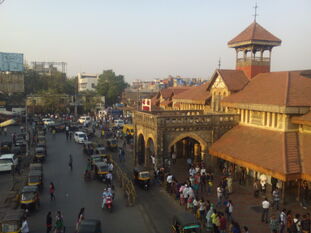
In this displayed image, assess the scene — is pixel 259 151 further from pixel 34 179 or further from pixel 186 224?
pixel 34 179

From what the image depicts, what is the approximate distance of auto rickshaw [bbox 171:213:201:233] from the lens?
1330cm

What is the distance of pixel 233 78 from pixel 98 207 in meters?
17.4

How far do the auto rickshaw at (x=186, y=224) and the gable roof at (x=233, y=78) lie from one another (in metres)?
15.8

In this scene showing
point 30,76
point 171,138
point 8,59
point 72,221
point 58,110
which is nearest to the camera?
point 72,221

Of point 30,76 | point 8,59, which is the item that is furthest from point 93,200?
point 30,76

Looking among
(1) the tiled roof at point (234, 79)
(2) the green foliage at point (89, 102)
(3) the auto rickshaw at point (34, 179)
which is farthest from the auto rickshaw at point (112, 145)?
(2) the green foliage at point (89, 102)

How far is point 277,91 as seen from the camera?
22172mm

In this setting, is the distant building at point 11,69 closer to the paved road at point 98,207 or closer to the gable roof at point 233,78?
the paved road at point 98,207

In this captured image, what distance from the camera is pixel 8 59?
49.3 meters

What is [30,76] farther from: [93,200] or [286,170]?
[286,170]

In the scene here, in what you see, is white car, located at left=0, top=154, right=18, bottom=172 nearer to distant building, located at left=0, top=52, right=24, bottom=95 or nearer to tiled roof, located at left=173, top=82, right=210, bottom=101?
tiled roof, located at left=173, top=82, right=210, bottom=101

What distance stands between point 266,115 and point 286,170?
243 inches

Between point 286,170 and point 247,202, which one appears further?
point 247,202

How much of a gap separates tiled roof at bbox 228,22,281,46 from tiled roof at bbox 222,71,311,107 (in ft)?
11.7
